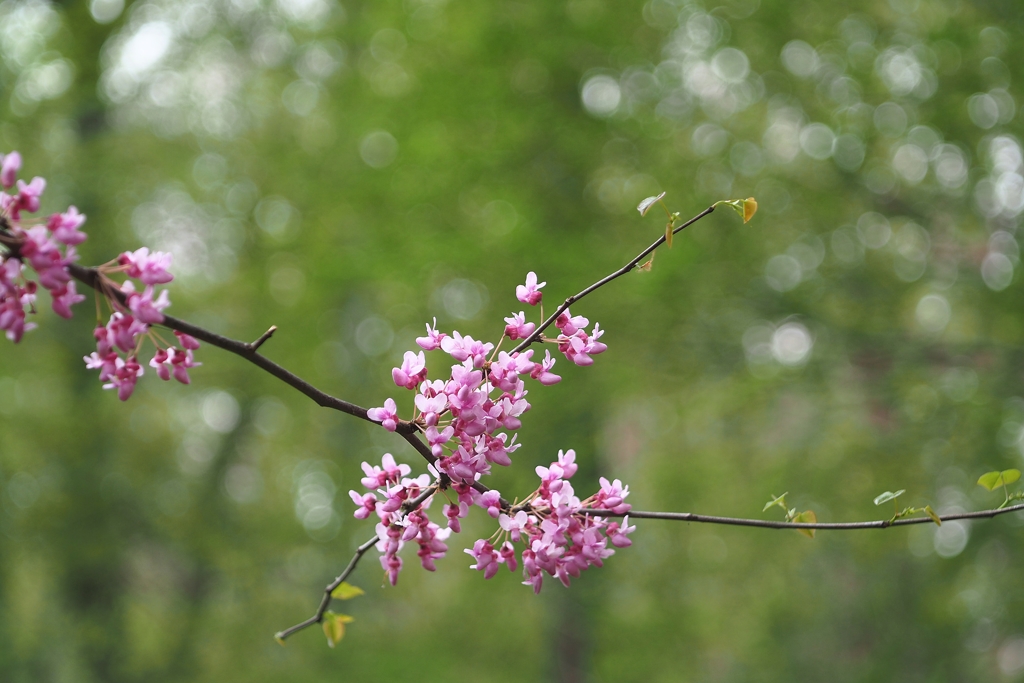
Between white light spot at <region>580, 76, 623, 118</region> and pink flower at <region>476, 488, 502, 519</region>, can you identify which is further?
white light spot at <region>580, 76, 623, 118</region>

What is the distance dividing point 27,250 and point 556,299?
456cm

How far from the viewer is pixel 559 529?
1.20 metres

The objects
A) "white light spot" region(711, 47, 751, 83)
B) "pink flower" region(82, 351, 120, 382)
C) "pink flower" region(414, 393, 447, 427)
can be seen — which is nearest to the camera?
"pink flower" region(82, 351, 120, 382)

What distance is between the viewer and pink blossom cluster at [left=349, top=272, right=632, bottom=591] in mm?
1164

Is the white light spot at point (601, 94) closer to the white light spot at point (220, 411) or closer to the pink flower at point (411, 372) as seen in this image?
the white light spot at point (220, 411)

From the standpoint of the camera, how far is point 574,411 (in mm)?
5824

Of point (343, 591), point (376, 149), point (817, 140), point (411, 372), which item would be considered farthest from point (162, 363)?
point (376, 149)

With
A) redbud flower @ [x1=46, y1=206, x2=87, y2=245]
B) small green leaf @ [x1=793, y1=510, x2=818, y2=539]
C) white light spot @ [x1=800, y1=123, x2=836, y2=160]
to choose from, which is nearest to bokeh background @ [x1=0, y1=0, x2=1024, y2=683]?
white light spot @ [x1=800, y1=123, x2=836, y2=160]

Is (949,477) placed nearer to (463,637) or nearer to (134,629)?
(463,637)

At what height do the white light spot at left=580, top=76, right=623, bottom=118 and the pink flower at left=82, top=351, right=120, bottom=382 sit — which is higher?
the pink flower at left=82, top=351, right=120, bottom=382

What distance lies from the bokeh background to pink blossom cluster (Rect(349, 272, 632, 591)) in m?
3.93

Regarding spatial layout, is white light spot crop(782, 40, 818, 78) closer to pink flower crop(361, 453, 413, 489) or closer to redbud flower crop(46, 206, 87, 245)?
pink flower crop(361, 453, 413, 489)

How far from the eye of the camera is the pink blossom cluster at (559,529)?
120 centimetres

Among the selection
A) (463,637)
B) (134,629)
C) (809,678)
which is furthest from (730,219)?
(134,629)
